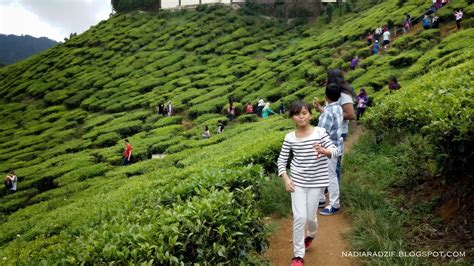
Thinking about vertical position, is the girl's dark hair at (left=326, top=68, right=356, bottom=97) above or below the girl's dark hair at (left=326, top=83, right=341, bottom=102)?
above

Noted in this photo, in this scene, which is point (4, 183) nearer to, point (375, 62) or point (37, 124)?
point (37, 124)

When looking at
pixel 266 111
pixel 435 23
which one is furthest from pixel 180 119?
pixel 435 23

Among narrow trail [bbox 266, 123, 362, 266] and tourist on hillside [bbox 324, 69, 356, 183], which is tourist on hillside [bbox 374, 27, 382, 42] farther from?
narrow trail [bbox 266, 123, 362, 266]

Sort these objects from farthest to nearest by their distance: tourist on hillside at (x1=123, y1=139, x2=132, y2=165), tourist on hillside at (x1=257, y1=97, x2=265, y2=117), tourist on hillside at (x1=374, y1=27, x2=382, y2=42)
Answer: tourist on hillside at (x1=374, y1=27, x2=382, y2=42) → tourist on hillside at (x1=257, y1=97, x2=265, y2=117) → tourist on hillside at (x1=123, y1=139, x2=132, y2=165)

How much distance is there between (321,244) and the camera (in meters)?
5.34

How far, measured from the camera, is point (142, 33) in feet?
143

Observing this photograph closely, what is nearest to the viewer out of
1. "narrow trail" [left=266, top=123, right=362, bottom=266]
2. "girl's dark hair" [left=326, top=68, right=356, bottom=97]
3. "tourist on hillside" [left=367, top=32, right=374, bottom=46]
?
"narrow trail" [left=266, top=123, right=362, bottom=266]

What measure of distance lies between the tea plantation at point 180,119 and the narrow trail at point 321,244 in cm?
60

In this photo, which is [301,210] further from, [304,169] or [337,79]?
[337,79]

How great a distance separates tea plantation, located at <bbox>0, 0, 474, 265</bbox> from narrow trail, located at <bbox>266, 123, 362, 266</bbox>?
60 centimetres

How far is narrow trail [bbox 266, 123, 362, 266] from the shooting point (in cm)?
497

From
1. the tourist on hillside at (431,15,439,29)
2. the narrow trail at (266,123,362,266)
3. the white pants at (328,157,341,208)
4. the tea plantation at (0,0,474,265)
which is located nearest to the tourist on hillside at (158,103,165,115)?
the tea plantation at (0,0,474,265)

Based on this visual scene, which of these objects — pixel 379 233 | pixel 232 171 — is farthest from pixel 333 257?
pixel 232 171

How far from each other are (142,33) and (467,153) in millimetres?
43298
